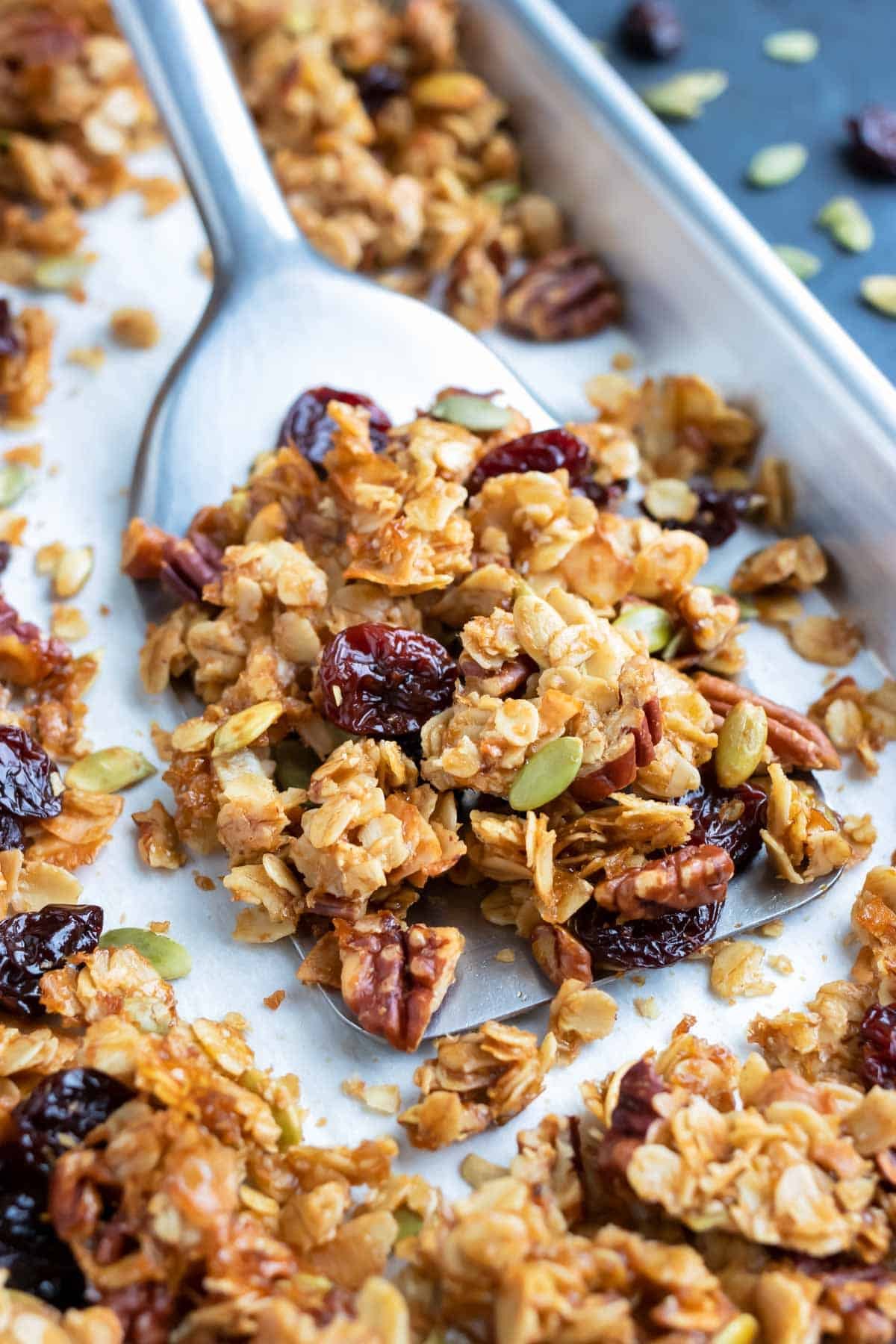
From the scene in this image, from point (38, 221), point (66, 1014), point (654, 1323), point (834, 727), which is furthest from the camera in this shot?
point (38, 221)

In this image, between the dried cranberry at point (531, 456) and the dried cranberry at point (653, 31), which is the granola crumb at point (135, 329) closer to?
the dried cranberry at point (531, 456)

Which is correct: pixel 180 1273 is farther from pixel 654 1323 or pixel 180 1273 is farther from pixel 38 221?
pixel 38 221

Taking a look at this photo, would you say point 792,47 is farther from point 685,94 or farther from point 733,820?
point 733,820

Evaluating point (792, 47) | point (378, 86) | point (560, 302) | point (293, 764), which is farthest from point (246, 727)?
point (792, 47)

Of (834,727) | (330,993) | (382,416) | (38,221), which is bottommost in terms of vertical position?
(834,727)

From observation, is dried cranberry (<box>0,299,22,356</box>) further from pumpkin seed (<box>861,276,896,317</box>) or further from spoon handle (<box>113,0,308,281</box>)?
pumpkin seed (<box>861,276,896,317</box>)

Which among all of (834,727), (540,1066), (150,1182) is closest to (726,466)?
A: (834,727)
